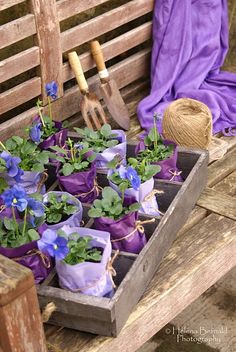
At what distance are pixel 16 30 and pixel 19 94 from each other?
0.96ft

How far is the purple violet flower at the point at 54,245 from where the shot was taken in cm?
176

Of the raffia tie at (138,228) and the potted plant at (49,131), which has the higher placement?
the potted plant at (49,131)

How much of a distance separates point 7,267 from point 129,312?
57 cm

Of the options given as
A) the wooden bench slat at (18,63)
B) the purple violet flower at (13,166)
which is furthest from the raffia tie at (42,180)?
the wooden bench slat at (18,63)

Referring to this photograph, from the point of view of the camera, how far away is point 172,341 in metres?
3.15

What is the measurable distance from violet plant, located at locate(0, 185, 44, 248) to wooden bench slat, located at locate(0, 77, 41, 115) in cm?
89

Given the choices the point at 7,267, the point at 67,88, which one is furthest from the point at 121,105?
the point at 7,267

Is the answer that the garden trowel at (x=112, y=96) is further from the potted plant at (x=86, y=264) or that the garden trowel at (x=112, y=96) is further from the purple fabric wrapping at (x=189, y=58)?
the potted plant at (x=86, y=264)

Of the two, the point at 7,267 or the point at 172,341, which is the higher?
the point at 7,267

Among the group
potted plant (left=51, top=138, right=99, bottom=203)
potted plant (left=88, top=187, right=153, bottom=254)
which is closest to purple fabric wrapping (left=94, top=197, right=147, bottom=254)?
potted plant (left=88, top=187, right=153, bottom=254)

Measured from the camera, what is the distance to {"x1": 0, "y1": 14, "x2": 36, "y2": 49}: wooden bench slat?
104 inches

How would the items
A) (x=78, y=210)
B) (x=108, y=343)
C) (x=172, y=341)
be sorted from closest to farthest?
1. (x=108, y=343)
2. (x=78, y=210)
3. (x=172, y=341)

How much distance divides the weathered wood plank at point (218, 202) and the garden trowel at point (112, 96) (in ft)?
2.34

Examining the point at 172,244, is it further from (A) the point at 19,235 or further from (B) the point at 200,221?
(A) the point at 19,235
